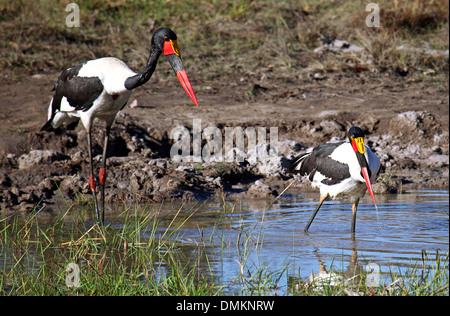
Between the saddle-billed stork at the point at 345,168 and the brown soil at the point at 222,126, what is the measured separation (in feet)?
2.73

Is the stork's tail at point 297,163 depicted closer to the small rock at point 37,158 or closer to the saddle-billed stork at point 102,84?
the saddle-billed stork at point 102,84

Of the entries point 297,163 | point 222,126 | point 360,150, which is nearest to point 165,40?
point 360,150

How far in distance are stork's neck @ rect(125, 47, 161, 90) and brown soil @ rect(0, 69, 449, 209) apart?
4.25 feet

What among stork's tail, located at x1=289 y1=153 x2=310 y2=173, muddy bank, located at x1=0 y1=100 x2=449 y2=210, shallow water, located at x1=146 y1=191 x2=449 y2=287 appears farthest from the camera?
muddy bank, located at x1=0 y1=100 x2=449 y2=210

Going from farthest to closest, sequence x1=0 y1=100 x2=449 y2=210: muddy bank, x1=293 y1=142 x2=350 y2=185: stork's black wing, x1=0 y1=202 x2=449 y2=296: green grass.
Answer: x1=0 y1=100 x2=449 y2=210: muddy bank, x1=293 y1=142 x2=350 y2=185: stork's black wing, x1=0 y1=202 x2=449 y2=296: green grass

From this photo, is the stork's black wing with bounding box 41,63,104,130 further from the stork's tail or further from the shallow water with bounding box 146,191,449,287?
the stork's tail

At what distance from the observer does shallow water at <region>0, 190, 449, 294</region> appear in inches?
165

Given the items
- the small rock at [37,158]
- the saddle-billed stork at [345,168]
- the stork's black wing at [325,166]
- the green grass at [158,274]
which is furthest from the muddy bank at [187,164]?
the green grass at [158,274]

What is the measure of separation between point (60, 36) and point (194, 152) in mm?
3476

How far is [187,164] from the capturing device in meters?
6.77

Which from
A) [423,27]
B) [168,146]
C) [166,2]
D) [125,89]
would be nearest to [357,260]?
[125,89]

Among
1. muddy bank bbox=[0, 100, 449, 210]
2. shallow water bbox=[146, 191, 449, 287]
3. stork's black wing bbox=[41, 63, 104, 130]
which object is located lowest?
shallow water bbox=[146, 191, 449, 287]

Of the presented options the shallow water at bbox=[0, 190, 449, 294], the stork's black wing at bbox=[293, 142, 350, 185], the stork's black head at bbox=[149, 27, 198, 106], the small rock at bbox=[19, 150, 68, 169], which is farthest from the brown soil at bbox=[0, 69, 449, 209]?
the stork's black head at bbox=[149, 27, 198, 106]

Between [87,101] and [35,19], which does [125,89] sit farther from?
[35,19]
